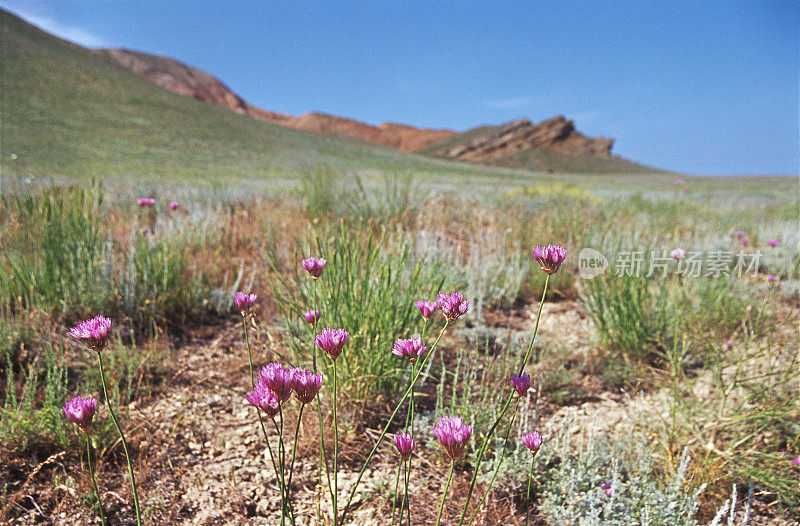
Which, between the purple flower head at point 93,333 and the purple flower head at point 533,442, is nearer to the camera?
the purple flower head at point 93,333

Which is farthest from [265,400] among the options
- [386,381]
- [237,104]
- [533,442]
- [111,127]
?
[237,104]

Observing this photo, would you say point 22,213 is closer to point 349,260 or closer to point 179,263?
point 179,263

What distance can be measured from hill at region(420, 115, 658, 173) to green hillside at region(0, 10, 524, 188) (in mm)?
35793

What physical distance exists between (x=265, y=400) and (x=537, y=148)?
76004 millimetres

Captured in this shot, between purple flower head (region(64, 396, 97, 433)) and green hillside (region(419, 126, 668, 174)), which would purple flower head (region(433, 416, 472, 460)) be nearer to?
purple flower head (region(64, 396, 97, 433))

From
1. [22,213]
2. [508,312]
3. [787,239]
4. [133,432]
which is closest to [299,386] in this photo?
[133,432]

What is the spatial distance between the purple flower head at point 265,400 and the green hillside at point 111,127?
51.5 feet

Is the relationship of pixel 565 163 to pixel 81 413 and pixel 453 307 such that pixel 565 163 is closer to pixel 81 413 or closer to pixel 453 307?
pixel 453 307

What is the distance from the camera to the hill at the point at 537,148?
65000 millimetres

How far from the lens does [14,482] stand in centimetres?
157

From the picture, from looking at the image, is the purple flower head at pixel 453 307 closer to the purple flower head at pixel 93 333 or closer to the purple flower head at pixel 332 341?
the purple flower head at pixel 332 341

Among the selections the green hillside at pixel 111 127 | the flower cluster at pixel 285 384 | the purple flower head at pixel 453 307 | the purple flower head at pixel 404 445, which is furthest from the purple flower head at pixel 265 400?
the green hillside at pixel 111 127

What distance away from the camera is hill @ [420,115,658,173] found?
213ft

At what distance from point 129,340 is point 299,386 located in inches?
89.7
